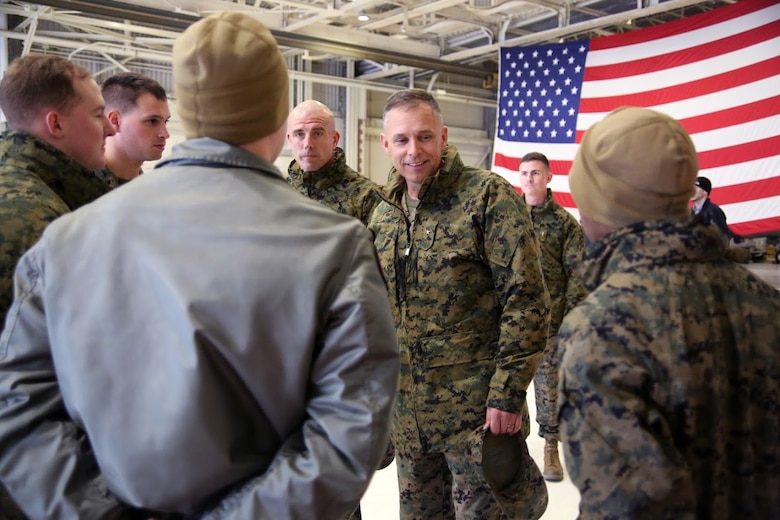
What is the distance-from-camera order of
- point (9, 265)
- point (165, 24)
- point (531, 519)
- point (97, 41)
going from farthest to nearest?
point (97, 41) → point (165, 24) → point (531, 519) → point (9, 265)

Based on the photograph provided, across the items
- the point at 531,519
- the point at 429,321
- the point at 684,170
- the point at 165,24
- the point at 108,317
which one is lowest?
the point at 531,519

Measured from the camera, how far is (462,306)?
7.25 ft

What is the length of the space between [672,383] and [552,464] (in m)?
2.88

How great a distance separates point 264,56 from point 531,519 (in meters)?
1.80

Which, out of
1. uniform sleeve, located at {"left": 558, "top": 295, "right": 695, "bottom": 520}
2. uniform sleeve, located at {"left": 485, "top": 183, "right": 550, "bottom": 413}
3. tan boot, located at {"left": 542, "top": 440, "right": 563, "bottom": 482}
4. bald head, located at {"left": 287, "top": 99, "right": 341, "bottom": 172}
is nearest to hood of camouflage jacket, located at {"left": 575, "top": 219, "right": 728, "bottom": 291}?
uniform sleeve, located at {"left": 558, "top": 295, "right": 695, "bottom": 520}

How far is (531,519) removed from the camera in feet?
7.21

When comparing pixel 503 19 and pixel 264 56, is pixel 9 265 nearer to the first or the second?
pixel 264 56

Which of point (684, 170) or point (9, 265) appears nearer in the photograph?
point (684, 170)

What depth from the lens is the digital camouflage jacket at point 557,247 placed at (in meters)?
4.06

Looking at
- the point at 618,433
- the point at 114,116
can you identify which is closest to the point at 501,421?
the point at 618,433

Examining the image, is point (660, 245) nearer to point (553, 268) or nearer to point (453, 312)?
point (453, 312)

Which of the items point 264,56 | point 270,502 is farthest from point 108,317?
point 264,56

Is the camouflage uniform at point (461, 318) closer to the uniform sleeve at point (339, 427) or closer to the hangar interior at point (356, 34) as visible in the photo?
the uniform sleeve at point (339, 427)

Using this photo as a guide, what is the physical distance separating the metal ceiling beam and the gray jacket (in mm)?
5780
